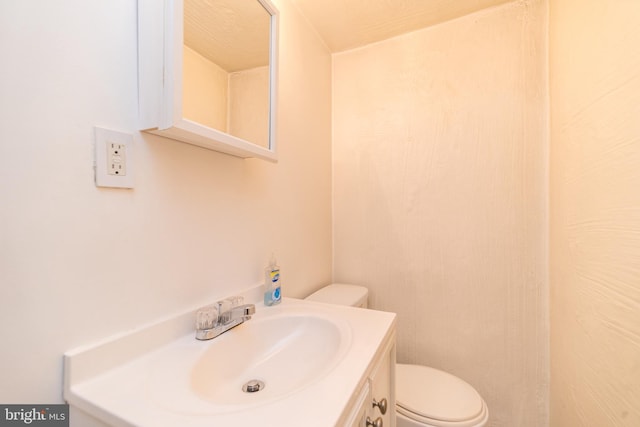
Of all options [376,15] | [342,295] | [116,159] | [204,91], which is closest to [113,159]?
[116,159]

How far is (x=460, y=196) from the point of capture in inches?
53.6

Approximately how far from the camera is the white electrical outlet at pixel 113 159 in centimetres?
57

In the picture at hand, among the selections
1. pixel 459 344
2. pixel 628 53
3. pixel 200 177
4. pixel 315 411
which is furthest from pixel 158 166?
pixel 459 344

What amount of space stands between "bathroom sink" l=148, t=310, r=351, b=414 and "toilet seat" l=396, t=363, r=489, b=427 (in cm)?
53

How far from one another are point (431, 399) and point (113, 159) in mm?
1365

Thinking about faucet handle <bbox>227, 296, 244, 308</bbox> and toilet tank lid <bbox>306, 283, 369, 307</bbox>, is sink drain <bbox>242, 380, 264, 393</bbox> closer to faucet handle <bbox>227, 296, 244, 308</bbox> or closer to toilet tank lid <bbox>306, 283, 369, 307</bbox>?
faucet handle <bbox>227, 296, 244, 308</bbox>

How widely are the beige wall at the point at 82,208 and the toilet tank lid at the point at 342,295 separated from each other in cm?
54

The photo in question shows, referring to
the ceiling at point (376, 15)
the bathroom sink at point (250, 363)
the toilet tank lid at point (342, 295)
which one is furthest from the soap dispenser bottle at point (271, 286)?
the ceiling at point (376, 15)

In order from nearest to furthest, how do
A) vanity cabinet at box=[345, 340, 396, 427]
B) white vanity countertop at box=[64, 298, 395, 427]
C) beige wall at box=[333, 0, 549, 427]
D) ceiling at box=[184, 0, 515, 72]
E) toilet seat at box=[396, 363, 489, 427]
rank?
1. white vanity countertop at box=[64, 298, 395, 427]
2. vanity cabinet at box=[345, 340, 396, 427]
3. ceiling at box=[184, 0, 515, 72]
4. toilet seat at box=[396, 363, 489, 427]
5. beige wall at box=[333, 0, 549, 427]

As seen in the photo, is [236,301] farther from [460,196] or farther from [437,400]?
[460,196]

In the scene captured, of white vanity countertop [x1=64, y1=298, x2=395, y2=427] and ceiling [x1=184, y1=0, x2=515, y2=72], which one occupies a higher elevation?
ceiling [x1=184, y1=0, x2=515, y2=72]

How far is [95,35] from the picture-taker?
1.88 feet

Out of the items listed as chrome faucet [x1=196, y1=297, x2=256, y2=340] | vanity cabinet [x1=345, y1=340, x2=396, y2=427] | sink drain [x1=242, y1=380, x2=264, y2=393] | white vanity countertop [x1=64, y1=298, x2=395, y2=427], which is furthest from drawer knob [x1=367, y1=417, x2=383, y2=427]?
chrome faucet [x1=196, y1=297, x2=256, y2=340]

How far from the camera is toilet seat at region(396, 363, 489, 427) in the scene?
3.18ft
